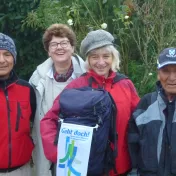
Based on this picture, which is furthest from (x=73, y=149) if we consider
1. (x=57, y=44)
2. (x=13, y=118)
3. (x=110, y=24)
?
(x=110, y=24)

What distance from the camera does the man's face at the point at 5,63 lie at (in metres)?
4.36

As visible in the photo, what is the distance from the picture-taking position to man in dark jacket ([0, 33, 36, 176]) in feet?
13.9

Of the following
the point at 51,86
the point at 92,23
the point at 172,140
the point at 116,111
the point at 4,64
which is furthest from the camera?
the point at 92,23

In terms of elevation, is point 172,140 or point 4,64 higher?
point 4,64

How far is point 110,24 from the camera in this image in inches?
268

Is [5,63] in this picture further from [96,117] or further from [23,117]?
[96,117]

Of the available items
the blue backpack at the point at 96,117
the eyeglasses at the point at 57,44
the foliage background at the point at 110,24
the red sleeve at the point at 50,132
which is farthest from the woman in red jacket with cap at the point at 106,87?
the foliage background at the point at 110,24

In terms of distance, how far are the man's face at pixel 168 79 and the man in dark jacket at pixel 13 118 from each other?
1274 mm

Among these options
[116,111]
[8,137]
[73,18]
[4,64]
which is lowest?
[8,137]

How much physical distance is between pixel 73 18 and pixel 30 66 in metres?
0.89

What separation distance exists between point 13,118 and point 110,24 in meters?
2.92

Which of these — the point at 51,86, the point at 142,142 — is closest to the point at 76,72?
the point at 51,86

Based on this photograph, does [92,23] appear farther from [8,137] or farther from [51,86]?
[8,137]

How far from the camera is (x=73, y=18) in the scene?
6.77 meters
